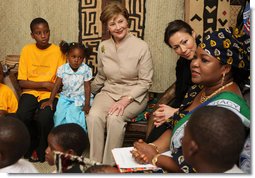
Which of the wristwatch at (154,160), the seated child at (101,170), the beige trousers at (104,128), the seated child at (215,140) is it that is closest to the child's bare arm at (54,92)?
the beige trousers at (104,128)

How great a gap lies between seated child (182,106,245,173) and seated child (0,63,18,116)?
189 cm

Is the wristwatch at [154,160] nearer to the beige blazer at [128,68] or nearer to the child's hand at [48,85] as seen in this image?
the beige blazer at [128,68]

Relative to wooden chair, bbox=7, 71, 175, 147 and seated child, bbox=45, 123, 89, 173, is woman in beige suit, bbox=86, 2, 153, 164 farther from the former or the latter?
seated child, bbox=45, 123, 89, 173

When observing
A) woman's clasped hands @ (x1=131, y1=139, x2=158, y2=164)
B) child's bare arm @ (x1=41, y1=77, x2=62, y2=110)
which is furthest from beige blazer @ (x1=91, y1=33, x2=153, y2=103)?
woman's clasped hands @ (x1=131, y1=139, x2=158, y2=164)

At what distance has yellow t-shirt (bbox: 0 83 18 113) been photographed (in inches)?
114

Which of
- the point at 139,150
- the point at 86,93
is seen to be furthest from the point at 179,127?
the point at 86,93

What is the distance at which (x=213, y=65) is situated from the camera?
1.93 meters

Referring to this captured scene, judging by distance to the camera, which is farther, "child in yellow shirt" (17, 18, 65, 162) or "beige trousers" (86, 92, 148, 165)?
"child in yellow shirt" (17, 18, 65, 162)

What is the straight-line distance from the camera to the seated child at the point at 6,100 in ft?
9.47

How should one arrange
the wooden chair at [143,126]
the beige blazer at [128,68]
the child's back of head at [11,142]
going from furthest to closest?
the beige blazer at [128,68]
the wooden chair at [143,126]
the child's back of head at [11,142]

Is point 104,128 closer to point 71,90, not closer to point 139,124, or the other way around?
point 139,124

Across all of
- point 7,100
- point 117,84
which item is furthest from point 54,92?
point 117,84

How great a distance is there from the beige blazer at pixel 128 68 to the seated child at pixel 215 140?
1.50 metres

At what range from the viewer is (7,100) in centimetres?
294
